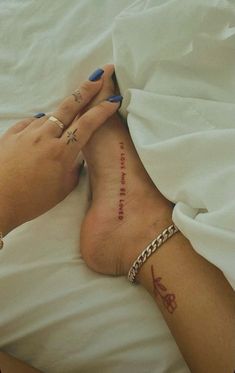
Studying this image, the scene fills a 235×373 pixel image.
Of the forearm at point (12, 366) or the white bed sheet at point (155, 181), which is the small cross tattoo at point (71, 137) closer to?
the white bed sheet at point (155, 181)

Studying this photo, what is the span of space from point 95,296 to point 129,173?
0.24 m

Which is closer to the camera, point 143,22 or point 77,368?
point 77,368

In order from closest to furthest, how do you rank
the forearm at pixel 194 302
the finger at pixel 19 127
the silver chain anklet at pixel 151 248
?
the forearm at pixel 194 302, the silver chain anklet at pixel 151 248, the finger at pixel 19 127

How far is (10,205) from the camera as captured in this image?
0.73 metres

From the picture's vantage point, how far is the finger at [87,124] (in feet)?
2.56

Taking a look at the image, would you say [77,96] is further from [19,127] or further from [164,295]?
[164,295]

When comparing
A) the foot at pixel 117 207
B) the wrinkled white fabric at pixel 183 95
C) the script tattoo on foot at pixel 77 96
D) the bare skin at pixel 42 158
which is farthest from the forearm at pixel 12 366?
the script tattoo on foot at pixel 77 96

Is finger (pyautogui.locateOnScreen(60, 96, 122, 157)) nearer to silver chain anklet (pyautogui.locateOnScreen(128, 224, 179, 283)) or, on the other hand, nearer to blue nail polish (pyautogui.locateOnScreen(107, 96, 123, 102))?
blue nail polish (pyautogui.locateOnScreen(107, 96, 123, 102))

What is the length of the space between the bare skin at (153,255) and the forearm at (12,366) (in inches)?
7.7

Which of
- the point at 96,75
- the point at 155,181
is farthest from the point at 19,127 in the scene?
the point at 155,181

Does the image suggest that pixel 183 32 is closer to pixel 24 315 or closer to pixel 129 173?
pixel 129 173

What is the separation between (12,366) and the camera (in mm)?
665

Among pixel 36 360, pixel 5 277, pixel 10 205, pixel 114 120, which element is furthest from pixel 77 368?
pixel 114 120

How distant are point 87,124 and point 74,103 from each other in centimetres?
6
